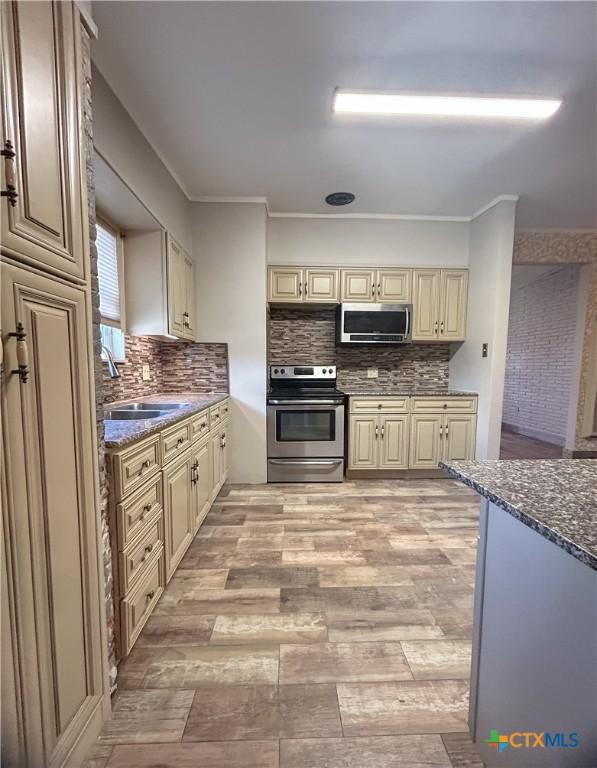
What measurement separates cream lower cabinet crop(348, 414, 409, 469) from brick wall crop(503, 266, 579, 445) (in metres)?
2.74

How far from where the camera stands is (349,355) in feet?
12.2

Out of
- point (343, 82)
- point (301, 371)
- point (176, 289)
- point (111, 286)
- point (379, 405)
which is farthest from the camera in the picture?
point (301, 371)

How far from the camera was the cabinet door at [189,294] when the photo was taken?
2746mm

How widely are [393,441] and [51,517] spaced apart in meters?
2.93

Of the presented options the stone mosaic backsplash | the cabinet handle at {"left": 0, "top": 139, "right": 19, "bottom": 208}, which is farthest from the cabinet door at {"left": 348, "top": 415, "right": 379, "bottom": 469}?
the cabinet handle at {"left": 0, "top": 139, "right": 19, "bottom": 208}

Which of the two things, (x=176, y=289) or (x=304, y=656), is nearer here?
(x=304, y=656)

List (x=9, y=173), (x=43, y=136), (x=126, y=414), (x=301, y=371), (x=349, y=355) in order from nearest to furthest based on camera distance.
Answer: (x=9, y=173)
(x=43, y=136)
(x=126, y=414)
(x=301, y=371)
(x=349, y=355)

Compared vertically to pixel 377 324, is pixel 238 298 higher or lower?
higher

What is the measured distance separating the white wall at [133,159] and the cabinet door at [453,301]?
269 cm

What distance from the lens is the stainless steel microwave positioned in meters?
3.34

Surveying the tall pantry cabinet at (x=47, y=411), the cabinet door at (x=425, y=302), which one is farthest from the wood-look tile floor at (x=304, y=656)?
the cabinet door at (x=425, y=302)

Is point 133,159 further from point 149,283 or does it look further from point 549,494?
point 549,494

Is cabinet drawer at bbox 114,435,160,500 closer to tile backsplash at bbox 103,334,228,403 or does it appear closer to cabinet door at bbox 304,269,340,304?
tile backsplash at bbox 103,334,228,403

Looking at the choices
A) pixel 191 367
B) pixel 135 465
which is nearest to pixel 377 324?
pixel 191 367
